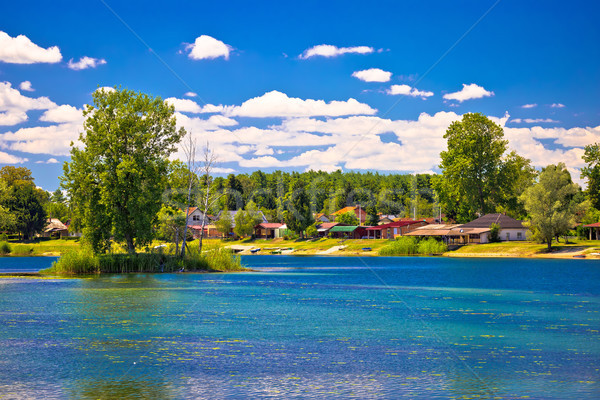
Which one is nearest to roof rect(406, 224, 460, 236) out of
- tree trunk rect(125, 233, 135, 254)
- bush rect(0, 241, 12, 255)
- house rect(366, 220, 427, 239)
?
house rect(366, 220, 427, 239)

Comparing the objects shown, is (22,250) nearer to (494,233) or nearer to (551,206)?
(494,233)

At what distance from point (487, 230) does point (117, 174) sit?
81997mm

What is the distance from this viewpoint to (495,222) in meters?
121

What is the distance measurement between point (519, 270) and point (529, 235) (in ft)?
118

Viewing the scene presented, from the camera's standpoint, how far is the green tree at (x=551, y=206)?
10181cm

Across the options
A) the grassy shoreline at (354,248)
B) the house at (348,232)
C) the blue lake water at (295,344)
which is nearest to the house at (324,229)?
the house at (348,232)

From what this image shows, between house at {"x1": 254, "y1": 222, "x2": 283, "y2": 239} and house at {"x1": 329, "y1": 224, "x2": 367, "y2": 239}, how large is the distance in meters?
17.3

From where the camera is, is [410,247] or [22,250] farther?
[22,250]

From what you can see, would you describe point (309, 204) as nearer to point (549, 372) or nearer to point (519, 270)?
point (519, 270)

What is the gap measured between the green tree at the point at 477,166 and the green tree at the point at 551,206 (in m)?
17.3

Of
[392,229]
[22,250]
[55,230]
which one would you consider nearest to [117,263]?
[22,250]

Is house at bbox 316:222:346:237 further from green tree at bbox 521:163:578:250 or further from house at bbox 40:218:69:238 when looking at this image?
house at bbox 40:218:69:238

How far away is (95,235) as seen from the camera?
62.1 metres

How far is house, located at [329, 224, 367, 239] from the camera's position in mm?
160250
